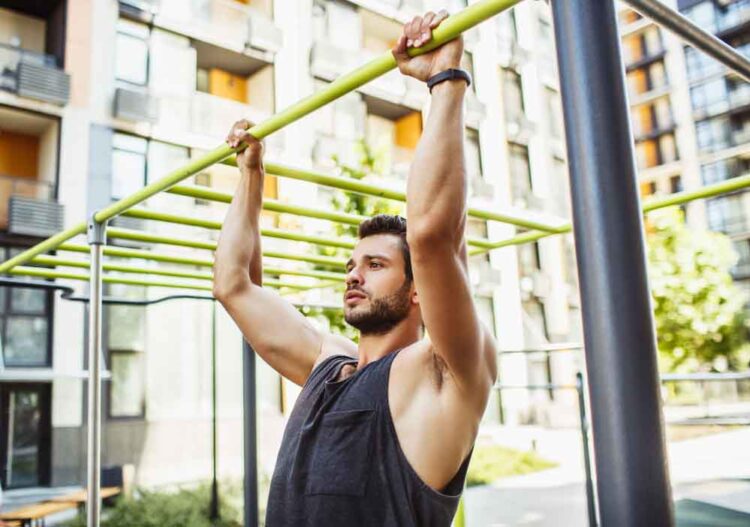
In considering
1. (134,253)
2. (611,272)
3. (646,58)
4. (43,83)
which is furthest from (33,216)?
(646,58)

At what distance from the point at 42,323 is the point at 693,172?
92.5 ft

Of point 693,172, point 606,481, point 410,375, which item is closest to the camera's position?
point 606,481

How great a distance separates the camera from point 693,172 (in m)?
30.9

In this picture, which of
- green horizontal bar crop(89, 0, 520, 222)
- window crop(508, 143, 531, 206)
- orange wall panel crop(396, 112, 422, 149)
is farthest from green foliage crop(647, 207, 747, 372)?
green horizontal bar crop(89, 0, 520, 222)

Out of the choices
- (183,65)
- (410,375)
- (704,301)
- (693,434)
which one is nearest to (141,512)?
(410,375)

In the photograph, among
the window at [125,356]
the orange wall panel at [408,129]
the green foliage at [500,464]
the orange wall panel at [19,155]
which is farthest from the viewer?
the orange wall panel at [408,129]

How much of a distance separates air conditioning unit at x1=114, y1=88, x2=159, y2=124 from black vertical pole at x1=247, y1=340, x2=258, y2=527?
9.29 metres

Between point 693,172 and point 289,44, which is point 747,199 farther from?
point 289,44

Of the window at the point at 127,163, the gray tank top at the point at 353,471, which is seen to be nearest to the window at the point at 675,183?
the window at the point at 127,163

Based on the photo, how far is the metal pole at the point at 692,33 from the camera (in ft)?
3.95

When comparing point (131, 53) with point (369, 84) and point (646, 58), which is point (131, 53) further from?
point (646, 58)

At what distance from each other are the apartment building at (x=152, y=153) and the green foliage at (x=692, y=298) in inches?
300

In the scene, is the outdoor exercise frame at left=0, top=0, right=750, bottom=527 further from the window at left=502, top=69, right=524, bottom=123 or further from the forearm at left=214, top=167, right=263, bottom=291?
the window at left=502, top=69, right=524, bottom=123

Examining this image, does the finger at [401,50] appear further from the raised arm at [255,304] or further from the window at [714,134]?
the window at [714,134]
